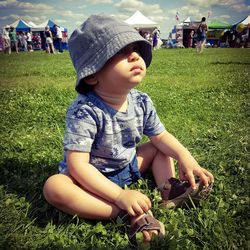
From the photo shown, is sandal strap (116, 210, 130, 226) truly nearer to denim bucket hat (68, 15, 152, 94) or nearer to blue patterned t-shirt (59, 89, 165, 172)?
blue patterned t-shirt (59, 89, 165, 172)

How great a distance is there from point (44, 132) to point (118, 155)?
1939 millimetres

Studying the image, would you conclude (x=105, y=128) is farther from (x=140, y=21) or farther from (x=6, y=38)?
(x=140, y=21)

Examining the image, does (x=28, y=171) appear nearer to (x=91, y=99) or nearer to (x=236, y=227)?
(x=91, y=99)

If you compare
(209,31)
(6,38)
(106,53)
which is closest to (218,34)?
(209,31)

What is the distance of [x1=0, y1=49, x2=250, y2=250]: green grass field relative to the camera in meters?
1.89

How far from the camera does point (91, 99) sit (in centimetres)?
220

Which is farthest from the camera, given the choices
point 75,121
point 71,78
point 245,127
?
point 71,78

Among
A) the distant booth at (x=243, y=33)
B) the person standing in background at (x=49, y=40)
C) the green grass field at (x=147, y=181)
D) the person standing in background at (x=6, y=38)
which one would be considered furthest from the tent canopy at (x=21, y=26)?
the green grass field at (x=147, y=181)

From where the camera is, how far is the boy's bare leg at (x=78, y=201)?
202 centimetres

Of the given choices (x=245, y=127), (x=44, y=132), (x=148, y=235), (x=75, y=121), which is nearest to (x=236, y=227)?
(x=148, y=235)

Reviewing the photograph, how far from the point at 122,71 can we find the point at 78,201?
900mm

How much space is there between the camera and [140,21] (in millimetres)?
30641

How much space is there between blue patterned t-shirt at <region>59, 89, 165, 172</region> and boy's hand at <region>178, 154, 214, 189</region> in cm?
39

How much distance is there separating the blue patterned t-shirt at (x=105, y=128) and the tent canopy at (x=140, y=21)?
28820 mm
